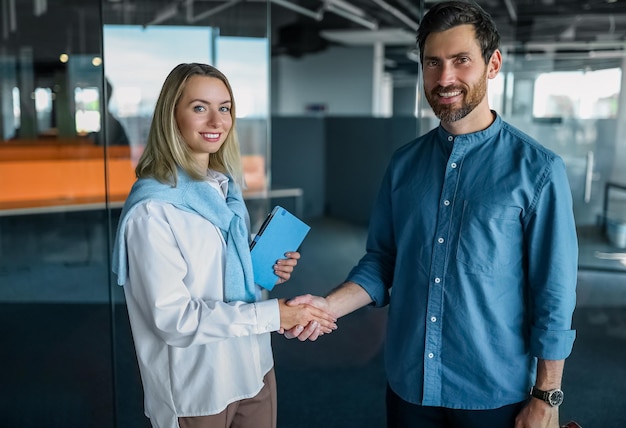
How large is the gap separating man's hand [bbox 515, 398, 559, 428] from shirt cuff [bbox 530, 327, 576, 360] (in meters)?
0.13

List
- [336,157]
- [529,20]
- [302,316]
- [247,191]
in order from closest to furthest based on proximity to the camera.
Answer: [302,316]
[529,20]
[247,191]
[336,157]

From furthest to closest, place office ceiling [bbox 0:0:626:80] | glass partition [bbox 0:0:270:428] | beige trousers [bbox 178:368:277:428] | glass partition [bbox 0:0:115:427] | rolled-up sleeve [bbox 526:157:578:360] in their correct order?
office ceiling [bbox 0:0:626:80] < glass partition [bbox 0:0:270:428] < glass partition [bbox 0:0:115:427] < beige trousers [bbox 178:368:277:428] < rolled-up sleeve [bbox 526:157:578:360]

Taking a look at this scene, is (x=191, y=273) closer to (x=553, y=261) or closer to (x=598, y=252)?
(x=553, y=261)

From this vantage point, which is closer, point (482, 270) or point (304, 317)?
point (482, 270)

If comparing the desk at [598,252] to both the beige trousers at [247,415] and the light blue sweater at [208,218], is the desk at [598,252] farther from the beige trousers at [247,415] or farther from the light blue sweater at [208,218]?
the light blue sweater at [208,218]

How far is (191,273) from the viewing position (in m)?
1.67

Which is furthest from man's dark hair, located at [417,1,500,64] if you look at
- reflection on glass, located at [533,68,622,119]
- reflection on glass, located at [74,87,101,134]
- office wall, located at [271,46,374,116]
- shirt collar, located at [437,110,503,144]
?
office wall, located at [271,46,374,116]

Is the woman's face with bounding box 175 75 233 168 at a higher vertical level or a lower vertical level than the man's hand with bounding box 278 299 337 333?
higher

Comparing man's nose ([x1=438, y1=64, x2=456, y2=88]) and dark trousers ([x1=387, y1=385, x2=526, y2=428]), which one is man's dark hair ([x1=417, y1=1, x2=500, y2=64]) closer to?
man's nose ([x1=438, y1=64, x2=456, y2=88])

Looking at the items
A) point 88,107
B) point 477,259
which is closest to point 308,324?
point 477,259

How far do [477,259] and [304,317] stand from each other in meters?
0.54

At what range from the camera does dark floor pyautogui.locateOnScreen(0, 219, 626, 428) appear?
11.2ft

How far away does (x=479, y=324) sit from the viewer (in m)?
1.63

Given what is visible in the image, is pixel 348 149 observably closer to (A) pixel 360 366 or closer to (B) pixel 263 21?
(B) pixel 263 21
